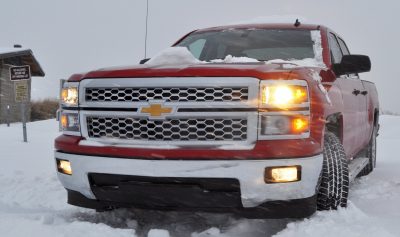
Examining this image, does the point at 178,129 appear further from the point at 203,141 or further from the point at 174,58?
the point at 174,58

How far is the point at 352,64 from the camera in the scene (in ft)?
12.5

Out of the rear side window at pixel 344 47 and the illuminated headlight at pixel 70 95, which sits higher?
the rear side window at pixel 344 47

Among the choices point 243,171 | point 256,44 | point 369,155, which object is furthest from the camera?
point 369,155

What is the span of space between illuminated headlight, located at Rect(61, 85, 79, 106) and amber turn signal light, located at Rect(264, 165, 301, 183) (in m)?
1.36

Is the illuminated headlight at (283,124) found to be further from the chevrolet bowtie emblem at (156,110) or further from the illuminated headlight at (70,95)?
the illuminated headlight at (70,95)

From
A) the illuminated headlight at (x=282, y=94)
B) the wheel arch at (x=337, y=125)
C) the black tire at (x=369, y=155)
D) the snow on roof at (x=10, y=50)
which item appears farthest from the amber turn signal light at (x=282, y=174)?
the snow on roof at (x=10, y=50)

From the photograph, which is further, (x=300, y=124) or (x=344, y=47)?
(x=344, y=47)

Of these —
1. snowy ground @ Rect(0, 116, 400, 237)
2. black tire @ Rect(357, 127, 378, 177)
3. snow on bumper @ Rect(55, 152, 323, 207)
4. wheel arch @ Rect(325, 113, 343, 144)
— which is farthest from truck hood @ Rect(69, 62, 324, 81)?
black tire @ Rect(357, 127, 378, 177)

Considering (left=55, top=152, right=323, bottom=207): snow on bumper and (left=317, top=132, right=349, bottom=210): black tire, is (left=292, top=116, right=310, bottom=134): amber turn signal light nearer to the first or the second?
(left=55, top=152, right=323, bottom=207): snow on bumper

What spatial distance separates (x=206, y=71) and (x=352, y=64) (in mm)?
1545

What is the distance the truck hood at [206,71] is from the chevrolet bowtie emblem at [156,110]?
7.5 inches

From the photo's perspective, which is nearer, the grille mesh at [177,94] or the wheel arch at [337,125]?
the grille mesh at [177,94]

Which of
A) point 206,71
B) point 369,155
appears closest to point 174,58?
point 206,71

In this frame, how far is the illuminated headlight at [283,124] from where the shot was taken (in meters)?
2.74
